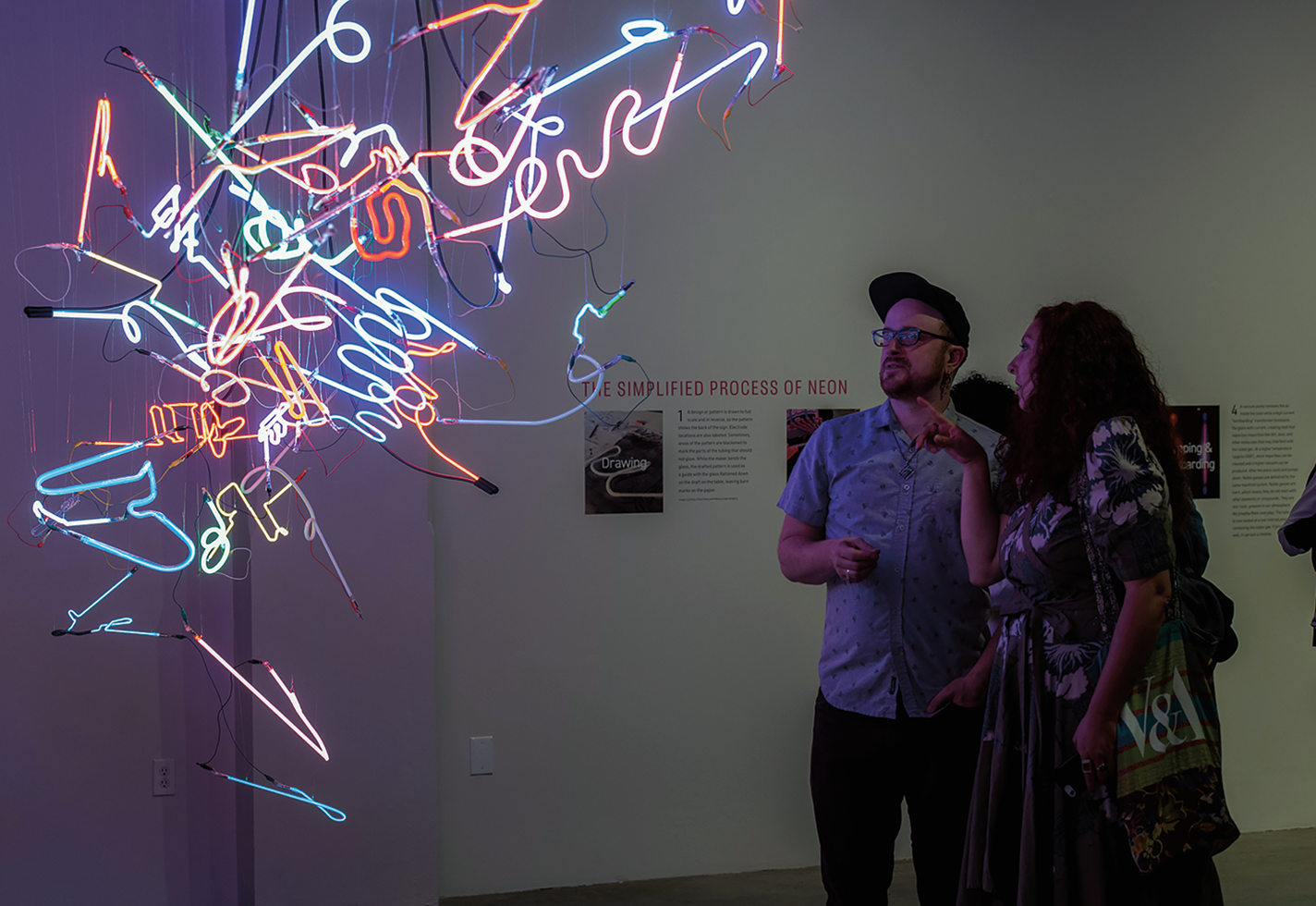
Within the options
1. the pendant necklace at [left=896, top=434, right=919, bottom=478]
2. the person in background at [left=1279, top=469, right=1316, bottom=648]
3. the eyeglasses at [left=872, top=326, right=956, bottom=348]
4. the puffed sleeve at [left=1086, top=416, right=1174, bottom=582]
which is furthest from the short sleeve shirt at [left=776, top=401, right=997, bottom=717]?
the person in background at [left=1279, top=469, right=1316, bottom=648]

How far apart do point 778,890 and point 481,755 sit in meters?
1.13

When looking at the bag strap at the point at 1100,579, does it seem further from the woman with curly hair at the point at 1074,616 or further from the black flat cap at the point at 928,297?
the black flat cap at the point at 928,297

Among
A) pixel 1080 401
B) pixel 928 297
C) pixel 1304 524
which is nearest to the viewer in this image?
pixel 1080 401

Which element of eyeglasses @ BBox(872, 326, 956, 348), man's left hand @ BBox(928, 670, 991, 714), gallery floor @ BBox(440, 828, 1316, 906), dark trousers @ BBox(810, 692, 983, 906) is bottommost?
gallery floor @ BBox(440, 828, 1316, 906)

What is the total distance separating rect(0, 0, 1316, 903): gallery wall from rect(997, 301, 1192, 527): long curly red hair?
1534mm

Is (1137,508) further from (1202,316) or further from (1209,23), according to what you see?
(1209,23)

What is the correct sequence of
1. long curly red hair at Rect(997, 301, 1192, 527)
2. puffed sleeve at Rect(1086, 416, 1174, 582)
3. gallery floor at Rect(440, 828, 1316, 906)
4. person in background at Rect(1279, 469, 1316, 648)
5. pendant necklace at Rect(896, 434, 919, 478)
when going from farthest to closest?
1. gallery floor at Rect(440, 828, 1316, 906)
2. person in background at Rect(1279, 469, 1316, 648)
3. pendant necklace at Rect(896, 434, 919, 478)
4. long curly red hair at Rect(997, 301, 1192, 527)
5. puffed sleeve at Rect(1086, 416, 1174, 582)

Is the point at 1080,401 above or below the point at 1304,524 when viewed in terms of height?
above

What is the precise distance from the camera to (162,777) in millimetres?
2885

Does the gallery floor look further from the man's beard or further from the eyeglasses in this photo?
the eyeglasses

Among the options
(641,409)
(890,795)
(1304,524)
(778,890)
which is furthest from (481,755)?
(1304,524)

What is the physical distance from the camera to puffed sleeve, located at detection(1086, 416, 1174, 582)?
5.11ft

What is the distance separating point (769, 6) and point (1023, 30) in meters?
0.98

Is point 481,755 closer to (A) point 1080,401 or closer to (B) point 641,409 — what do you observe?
(B) point 641,409
